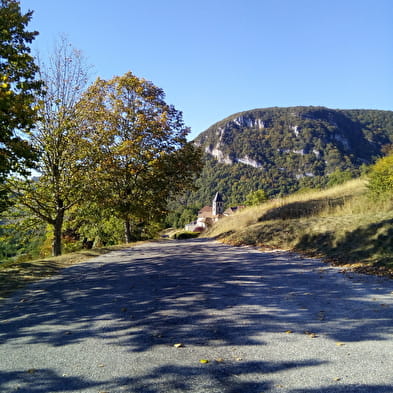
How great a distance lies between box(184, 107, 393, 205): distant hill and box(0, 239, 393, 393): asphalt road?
5130 inches

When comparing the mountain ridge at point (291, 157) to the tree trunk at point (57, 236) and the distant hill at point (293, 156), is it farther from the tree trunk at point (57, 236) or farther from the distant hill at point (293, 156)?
the tree trunk at point (57, 236)

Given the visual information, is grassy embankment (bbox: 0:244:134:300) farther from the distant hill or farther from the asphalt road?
the distant hill

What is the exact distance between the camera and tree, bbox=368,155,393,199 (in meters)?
12.9

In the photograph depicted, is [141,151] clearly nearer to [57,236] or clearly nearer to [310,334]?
[57,236]

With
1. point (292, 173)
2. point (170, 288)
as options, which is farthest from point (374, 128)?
point (170, 288)

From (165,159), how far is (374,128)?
20119 cm

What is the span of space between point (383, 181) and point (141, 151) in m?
13.5

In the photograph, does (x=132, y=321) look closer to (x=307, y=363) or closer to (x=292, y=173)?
(x=307, y=363)

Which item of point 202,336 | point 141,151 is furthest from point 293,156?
point 202,336

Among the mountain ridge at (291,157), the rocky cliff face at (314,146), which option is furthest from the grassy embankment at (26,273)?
the rocky cliff face at (314,146)

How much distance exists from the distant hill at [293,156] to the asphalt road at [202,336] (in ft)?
428

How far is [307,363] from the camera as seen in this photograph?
116 inches

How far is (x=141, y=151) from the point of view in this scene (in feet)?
64.7

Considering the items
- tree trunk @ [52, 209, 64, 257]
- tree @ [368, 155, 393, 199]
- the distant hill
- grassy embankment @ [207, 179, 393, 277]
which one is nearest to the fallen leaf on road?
grassy embankment @ [207, 179, 393, 277]
